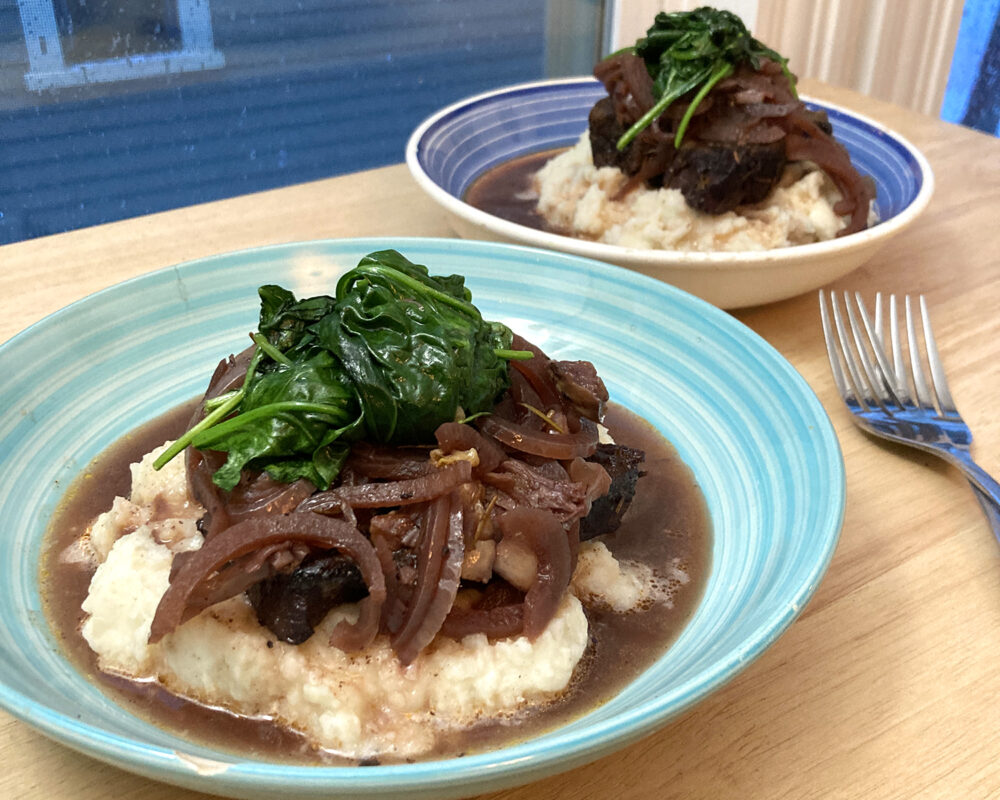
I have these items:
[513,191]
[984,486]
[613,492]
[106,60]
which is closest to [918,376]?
[984,486]

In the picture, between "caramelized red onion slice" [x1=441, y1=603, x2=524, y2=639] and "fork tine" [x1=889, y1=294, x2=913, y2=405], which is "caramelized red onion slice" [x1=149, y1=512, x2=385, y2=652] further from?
"fork tine" [x1=889, y1=294, x2=913, y2=405]

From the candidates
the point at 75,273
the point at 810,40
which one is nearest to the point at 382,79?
the point at 810,40

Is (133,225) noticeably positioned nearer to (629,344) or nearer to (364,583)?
(629,344)

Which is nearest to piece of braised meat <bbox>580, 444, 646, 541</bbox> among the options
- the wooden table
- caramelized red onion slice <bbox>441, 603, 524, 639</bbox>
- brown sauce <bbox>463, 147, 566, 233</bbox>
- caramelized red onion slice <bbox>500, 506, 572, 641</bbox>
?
caramelized red onion slice <bbox>500, 506, 572, 641</bbox>

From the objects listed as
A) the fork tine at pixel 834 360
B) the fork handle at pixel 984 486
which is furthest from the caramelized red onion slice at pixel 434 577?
the fork tine at pixel 834 360

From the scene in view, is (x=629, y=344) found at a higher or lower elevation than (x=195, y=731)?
higher

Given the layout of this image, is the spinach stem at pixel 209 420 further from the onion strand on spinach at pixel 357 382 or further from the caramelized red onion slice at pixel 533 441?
the caramelized red onion slice at pixel 533 441
